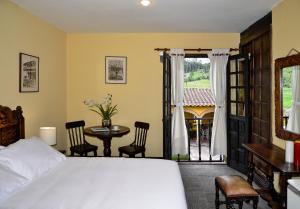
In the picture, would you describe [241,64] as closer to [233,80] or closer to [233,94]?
[233,80]

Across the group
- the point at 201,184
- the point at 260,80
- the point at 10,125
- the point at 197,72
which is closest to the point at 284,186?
the point at 201,184

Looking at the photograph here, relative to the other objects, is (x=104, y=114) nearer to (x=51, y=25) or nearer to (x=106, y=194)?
(x=51, y=25)

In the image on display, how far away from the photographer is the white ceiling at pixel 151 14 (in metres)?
3.44

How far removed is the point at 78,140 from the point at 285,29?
3926 millimetres

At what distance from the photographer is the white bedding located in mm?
1833

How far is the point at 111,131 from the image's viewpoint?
14.5ft

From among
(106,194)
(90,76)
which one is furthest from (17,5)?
(106,194)

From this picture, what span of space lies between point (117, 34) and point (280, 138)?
3385mm

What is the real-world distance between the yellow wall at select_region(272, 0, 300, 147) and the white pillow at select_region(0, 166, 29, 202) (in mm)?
2832

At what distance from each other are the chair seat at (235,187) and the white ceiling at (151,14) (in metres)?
2.12

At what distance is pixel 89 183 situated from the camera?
2236 mm

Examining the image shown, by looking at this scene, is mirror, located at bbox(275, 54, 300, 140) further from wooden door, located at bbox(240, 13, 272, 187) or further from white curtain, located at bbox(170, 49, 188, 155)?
white curtain, located at bbox(170, 49, 188, 155)

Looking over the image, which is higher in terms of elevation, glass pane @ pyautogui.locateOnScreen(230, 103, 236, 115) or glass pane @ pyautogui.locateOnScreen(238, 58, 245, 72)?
glass pane @ pyautogui.locateOnScreen(238, 58, 245, 72)

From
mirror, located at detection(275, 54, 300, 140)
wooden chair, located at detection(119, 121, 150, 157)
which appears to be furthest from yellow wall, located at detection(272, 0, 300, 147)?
wooden chair, located at detection(119, 121, 150, 157)
